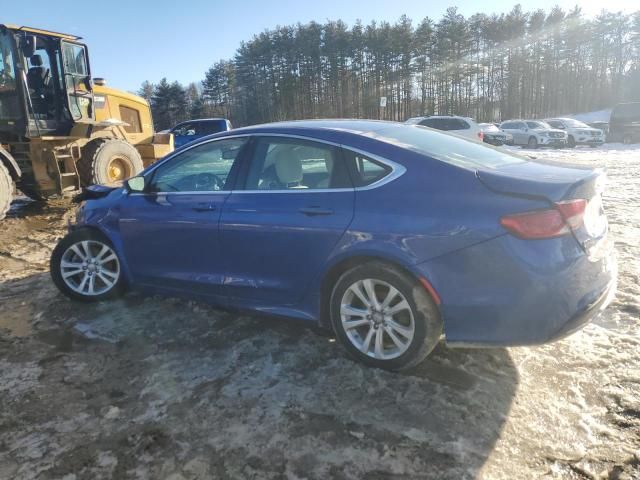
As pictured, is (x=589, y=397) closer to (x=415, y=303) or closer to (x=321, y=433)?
(x=415, y=303)

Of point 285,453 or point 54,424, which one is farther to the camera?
point 54,424

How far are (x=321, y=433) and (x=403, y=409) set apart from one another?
50cm

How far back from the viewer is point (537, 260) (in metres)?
2.53

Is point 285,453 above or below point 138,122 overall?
below

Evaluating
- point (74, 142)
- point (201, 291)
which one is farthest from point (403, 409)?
point (74, 142)

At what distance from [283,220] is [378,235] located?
0.71 m

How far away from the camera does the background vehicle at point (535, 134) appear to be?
990 inches

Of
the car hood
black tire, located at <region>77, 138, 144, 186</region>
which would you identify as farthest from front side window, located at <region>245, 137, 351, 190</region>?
black tire, located at <region>77, 138, 144, 186</region>

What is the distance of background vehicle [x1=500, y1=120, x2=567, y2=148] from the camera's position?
25.2 meters

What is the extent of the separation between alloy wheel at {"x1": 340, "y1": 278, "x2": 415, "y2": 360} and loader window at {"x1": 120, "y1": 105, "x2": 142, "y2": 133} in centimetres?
988

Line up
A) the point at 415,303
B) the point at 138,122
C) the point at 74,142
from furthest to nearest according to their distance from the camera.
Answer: the point at 138,122 → the point at 74,142 → the point at 415,303

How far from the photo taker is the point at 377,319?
304 centimetres

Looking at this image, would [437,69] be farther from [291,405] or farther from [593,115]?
[291,405]

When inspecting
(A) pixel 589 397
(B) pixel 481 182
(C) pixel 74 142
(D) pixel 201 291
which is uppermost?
(C) pixel 74 142
